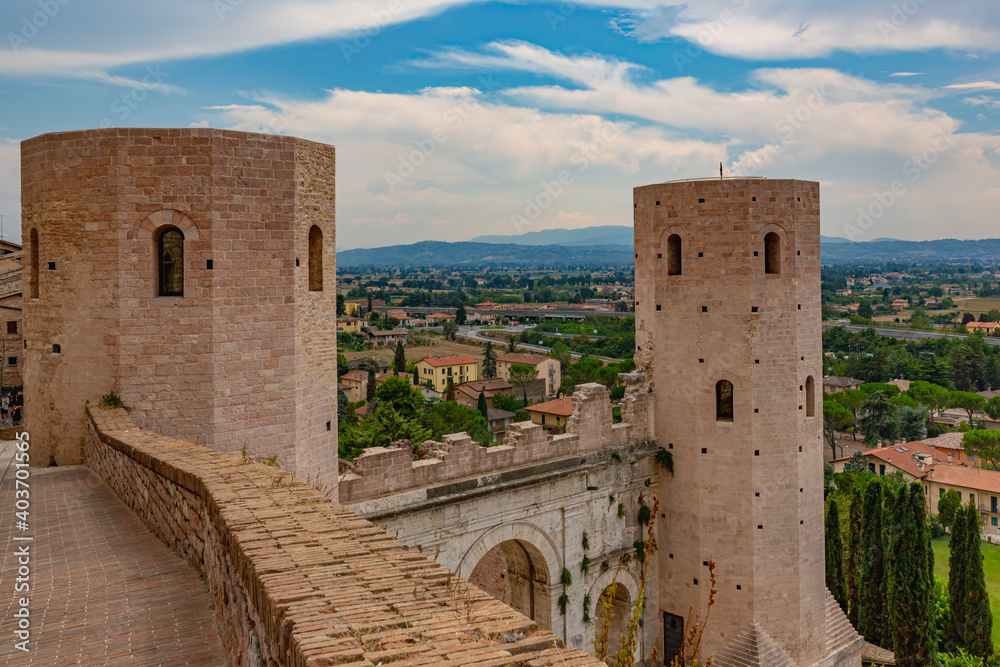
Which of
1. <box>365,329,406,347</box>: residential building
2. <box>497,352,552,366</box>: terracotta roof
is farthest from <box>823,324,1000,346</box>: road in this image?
<box>365,329,406,347</box>: residential building

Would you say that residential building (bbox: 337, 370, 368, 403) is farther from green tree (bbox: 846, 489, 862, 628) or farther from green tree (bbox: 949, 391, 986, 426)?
green tree (bbox: 949, 391, 986, 426)

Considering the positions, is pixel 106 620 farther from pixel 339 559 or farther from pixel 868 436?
pixel 868 436

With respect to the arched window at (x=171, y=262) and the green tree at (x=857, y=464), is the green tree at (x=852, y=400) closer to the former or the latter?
the green tree at (x=857, y=464)

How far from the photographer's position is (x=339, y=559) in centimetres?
415

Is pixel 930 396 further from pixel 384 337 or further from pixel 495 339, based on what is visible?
pixel 384 337

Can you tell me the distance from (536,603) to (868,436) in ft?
181

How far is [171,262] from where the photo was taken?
9688 millimetres

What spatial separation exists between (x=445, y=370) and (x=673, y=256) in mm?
60397

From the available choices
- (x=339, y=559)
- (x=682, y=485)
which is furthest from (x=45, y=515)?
(x=682, y=485)

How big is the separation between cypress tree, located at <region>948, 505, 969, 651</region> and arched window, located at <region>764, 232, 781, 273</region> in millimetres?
15800

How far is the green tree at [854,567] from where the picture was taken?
25.9 meters

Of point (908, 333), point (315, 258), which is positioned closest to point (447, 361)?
point (315, 258)

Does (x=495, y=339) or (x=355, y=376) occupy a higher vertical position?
(x=495, y=339)

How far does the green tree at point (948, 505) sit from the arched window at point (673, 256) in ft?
118
